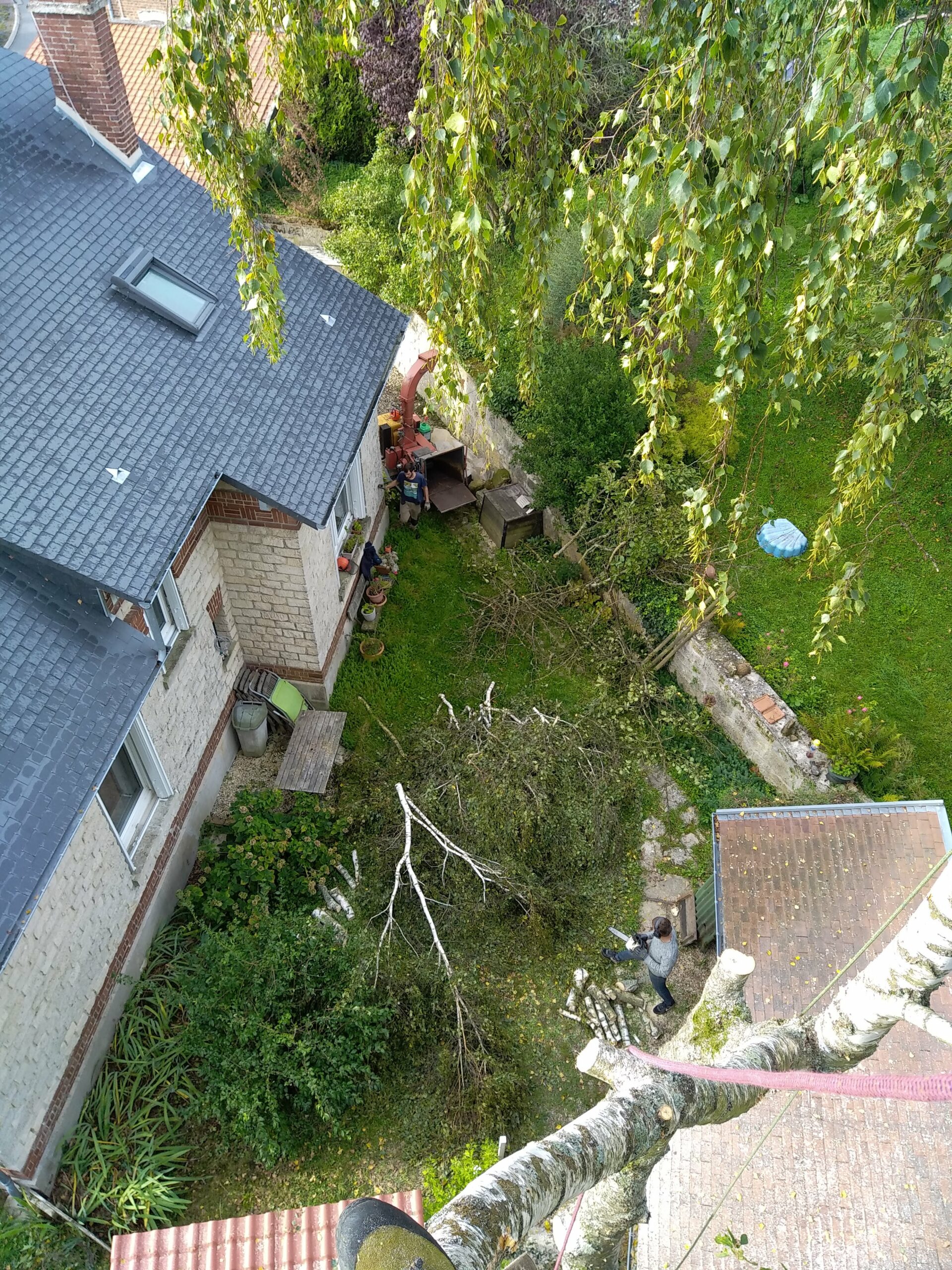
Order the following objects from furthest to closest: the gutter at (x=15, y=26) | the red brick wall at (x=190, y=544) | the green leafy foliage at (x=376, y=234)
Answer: the gutter at (x=15, y=26)
the green leafy foliage at (x=376, y=234)
the red brick wall at (x=190, y=544)

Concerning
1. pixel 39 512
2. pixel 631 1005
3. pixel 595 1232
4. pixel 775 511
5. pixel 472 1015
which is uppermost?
pixel 775 511

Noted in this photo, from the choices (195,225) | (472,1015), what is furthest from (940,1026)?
(195,225)

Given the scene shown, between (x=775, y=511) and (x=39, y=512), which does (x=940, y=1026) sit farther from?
(x=775, y=511)

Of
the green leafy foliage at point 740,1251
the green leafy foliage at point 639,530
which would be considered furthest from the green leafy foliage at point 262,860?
the green leafy foliage at point 639,530

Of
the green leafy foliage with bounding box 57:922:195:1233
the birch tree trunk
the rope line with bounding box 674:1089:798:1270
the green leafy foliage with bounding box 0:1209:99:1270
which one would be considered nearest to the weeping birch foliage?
the birch tree trunk


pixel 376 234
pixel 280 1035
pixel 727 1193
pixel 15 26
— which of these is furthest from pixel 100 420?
pixel 15 26

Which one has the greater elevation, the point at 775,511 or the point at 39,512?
the point at 775,511

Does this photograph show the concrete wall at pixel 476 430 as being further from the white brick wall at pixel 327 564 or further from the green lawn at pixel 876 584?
the green lawn at pixel 876 584
